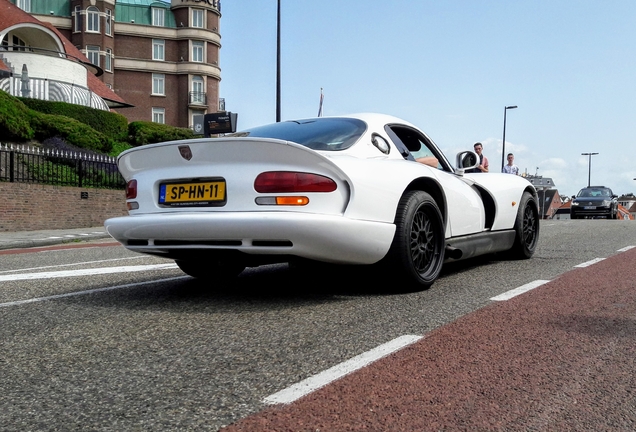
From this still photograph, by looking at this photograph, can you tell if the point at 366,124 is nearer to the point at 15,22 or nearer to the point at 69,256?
the point at 69,256

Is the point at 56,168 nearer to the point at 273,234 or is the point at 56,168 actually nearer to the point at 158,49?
the point at 273,234

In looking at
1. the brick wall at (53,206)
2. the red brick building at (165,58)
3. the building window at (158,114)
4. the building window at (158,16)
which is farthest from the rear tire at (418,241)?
the building window at (158,16)

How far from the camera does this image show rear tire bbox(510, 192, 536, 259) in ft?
22.8

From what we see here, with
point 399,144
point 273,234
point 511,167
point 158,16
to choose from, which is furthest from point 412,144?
point 158,16

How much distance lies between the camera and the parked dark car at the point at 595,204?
29.9m

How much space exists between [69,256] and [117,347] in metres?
6.23

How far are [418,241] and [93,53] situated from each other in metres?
50.3

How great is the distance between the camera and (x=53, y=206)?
1762cm

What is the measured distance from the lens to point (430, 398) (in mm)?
2430

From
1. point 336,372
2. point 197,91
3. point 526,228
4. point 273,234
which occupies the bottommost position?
point 336,372

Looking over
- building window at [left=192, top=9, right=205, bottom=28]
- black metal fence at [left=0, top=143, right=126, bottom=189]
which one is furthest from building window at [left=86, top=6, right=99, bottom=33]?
black metal fence at [left=0, top=143, right=126, bottom=189]

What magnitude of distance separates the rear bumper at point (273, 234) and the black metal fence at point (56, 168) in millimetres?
13873

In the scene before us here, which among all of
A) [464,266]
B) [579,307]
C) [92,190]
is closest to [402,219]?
[579,307]

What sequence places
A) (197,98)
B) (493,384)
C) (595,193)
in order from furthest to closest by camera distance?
(197,98) < (595,193) < (493,384)
